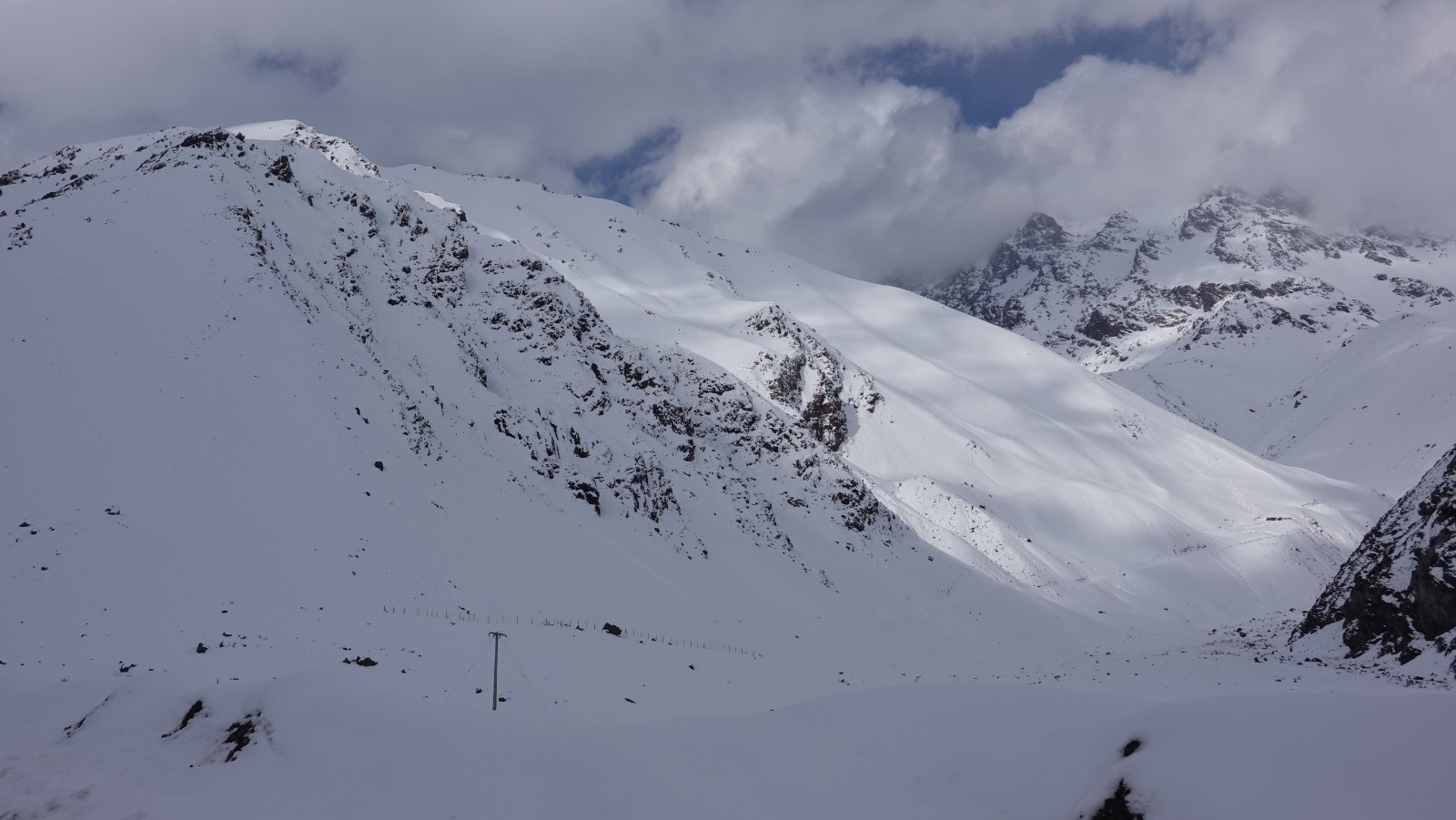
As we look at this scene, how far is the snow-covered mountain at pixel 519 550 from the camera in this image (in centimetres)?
1011

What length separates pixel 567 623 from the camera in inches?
1051

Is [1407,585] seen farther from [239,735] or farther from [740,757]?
[239,735]

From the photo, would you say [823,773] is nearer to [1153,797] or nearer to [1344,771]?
[1153,797]

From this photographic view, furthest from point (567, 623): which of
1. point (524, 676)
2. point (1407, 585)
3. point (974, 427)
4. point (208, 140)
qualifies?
point (974, 427)

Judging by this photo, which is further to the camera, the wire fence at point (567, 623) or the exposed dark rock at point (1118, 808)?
the wire fence at point (567, 623)

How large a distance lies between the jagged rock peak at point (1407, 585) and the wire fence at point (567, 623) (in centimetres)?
2065

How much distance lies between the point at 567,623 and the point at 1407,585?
27.0 metres

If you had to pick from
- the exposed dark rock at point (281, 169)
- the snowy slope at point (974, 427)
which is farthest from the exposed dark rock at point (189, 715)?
the snowy slope at point (974, 427)

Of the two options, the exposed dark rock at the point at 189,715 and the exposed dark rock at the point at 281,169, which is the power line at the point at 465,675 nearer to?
the exposed dark rock at the point at 189,715

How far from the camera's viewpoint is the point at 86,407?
78.8 feet

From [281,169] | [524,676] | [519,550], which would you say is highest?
[281,169]

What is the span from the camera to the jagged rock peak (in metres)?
22.8

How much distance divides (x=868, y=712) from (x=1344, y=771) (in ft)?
22.3

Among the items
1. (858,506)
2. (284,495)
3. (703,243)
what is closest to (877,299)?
(703,243)
